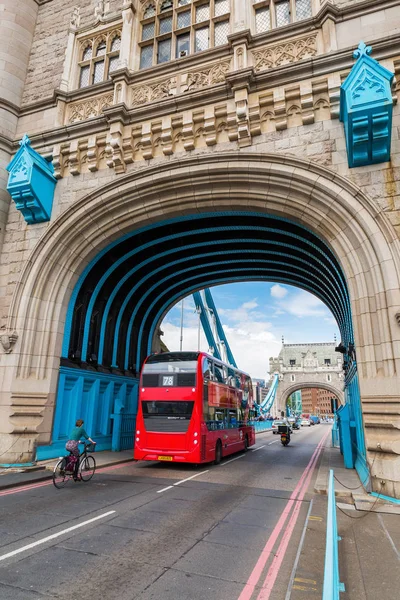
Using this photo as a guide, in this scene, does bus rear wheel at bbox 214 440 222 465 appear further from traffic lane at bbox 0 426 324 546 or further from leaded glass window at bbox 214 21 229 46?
leaded glass window at bbox 214 21 229 46

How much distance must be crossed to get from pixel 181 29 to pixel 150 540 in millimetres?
15354

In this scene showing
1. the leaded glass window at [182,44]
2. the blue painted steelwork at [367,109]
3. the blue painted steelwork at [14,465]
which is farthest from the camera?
the leaded glass window at [182,44]

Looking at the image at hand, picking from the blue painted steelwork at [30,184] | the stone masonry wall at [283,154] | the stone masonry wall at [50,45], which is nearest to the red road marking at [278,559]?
the stone masonry wall at [283,154]

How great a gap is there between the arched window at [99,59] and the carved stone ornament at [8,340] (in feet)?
32.1

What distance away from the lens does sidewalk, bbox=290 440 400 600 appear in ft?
12.7

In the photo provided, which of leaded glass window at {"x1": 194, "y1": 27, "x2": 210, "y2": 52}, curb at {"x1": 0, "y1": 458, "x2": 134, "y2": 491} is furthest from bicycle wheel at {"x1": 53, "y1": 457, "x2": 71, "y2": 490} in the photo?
leaded glass window at {"x1": 194, "y1": 27, "x2": 210, "y2": 52}

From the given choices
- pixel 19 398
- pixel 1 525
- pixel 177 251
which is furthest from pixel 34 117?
pixel 1 525

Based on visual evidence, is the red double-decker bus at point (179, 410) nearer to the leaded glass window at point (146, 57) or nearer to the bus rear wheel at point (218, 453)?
the bus rear wheel at point (218, 453)

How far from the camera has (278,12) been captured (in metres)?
12.2

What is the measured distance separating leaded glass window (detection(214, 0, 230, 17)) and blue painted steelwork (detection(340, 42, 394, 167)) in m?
6.43

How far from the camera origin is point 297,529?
5863 millimetres

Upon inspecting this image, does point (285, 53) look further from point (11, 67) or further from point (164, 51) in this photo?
point (11, 67)

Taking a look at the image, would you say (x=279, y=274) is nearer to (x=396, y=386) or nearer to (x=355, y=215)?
(x=355, y=215)

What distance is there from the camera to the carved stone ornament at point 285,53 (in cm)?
1079
